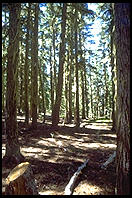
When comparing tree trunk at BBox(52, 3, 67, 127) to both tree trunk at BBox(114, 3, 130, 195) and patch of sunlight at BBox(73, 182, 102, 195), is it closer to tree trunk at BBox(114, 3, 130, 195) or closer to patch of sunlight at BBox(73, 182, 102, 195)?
patch of sunlight at BBox(73, 182, 102, 195)

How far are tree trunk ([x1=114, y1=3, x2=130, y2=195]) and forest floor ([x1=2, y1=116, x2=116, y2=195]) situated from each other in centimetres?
133

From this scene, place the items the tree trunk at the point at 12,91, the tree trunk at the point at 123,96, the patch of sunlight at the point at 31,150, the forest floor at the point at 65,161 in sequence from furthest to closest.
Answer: the patch of sunlight at the point at 31,150 → the tree trunk at the point at 12,91 → the forest floor at the point at 65,161 → the tree trunk at the point at 123,96

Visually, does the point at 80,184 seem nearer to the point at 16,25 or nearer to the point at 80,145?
the point at 80,145

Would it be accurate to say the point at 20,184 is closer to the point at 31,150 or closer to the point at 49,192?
the point at 49,192

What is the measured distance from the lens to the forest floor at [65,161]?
5.88 meters

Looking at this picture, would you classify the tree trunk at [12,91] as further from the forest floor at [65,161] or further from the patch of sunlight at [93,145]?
the patch of sunlight at [93,145]

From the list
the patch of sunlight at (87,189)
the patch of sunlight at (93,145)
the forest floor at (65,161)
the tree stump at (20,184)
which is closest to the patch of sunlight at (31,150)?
the forest floor at (65,161)

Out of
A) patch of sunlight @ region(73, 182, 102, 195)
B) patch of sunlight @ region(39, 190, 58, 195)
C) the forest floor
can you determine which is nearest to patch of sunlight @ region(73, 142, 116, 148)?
the forest floor

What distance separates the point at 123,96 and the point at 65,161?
4.69 metres

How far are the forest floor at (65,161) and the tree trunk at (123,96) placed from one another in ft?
4.37

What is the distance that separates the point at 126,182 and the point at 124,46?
122 inches

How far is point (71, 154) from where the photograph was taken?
30.2 feet

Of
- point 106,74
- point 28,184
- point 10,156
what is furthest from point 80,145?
point 106,74

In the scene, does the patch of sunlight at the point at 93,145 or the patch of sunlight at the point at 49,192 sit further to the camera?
the patch of sunlight at the point at 93,145
